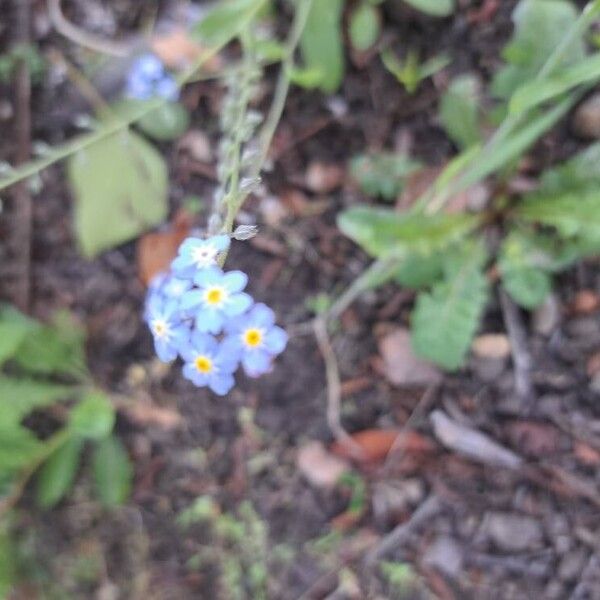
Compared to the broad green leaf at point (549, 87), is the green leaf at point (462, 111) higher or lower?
lower

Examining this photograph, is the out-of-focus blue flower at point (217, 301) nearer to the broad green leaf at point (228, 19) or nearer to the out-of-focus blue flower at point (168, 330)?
the out-of-focus blue flower at point (168, 330)

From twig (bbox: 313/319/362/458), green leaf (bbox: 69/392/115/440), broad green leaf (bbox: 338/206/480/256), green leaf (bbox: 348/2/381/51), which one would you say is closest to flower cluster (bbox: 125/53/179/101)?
green leaf (bbox: 348/2/381/51)

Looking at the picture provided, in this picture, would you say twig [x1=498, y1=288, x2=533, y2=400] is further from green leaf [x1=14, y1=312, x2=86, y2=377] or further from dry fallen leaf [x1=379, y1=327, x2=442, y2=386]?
green leaf [x1=14, y1=312, x2=86, y2=377]

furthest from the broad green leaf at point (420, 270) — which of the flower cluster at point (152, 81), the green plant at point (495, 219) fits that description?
the flower cluster at point (152, 81)

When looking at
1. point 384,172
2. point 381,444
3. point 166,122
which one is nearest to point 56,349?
point 166,122

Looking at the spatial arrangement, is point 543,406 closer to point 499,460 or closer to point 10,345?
Answer: point 499,460

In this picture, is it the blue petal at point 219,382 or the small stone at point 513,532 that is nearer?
the blue petal at point 219,382
